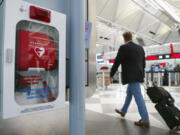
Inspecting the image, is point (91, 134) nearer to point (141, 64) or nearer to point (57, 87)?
point (57, 87)

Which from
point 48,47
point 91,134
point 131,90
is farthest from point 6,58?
point 131,90

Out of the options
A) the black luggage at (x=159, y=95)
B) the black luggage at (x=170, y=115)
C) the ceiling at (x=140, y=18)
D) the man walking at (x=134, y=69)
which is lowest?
the black luggage at (x=170, y=115)

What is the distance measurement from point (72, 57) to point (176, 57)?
31.0 ft

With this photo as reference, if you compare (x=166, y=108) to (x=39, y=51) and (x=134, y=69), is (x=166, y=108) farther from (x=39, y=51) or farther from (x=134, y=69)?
(x=39, y=51)

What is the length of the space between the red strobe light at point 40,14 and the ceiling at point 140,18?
19.4 ft

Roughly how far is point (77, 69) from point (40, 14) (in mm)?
317

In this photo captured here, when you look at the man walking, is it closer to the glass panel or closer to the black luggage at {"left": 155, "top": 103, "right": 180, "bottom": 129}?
the black luggage at {"left": 155, "top": 103, "right": 180, "bottom": 129}

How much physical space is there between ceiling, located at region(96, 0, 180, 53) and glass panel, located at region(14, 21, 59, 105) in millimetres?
5935

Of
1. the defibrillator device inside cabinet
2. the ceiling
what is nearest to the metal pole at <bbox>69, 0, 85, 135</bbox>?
the defibrillator device inside cabinet

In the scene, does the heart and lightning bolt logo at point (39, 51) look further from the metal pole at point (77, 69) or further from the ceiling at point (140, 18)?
the ceiling at point (140, 18)

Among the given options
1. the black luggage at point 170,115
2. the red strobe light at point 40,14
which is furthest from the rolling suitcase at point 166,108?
the red strobe light at point 40,14

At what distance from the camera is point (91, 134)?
1389mm

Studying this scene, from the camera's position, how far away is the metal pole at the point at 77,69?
672 millimetres

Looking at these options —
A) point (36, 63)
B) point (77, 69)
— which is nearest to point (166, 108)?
point (77, 69)
